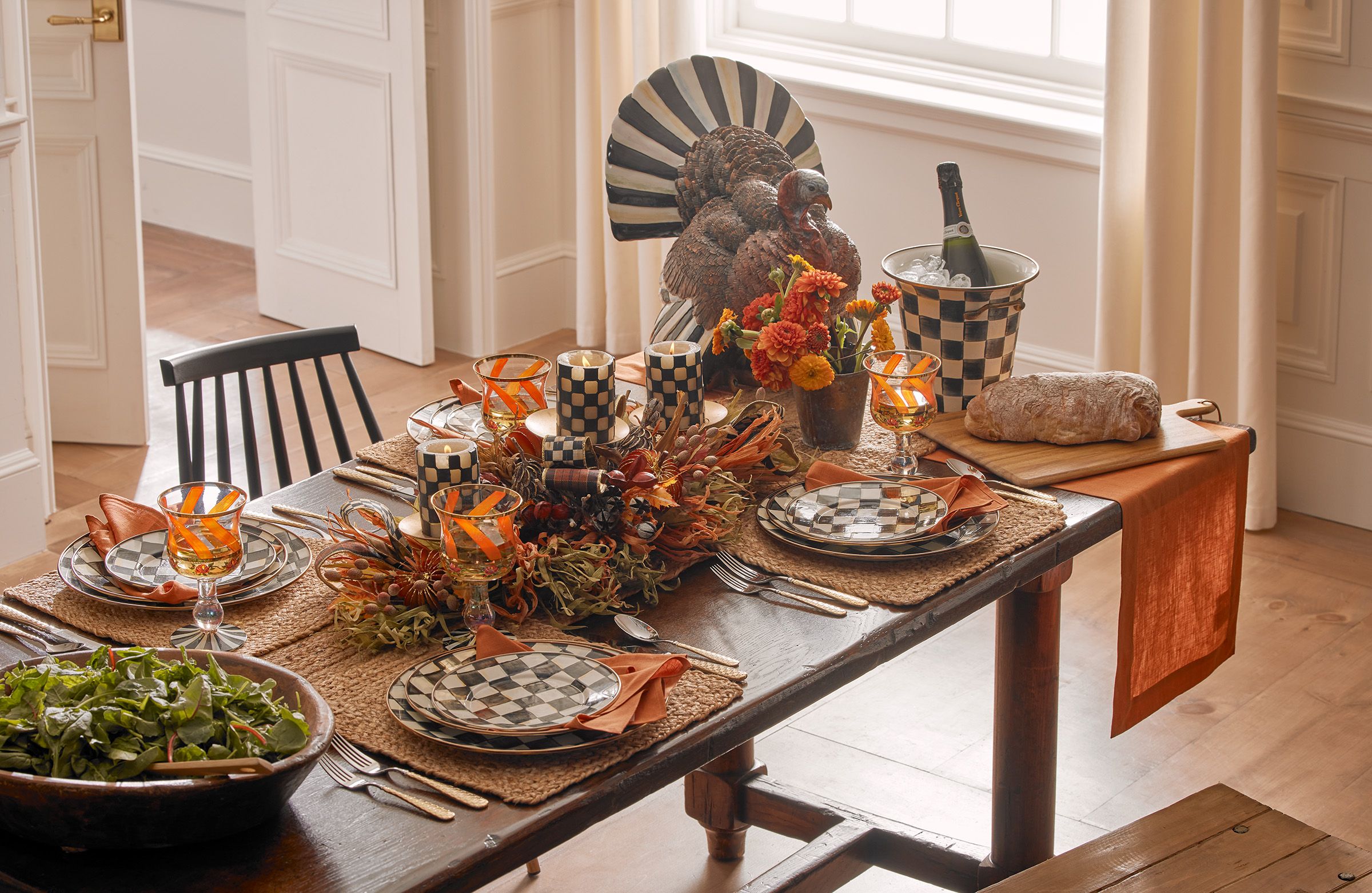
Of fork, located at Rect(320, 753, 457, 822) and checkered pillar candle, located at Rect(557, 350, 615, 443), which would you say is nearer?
fork, located at Rect(320, 753, 457, 822)

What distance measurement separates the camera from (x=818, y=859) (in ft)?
6.31

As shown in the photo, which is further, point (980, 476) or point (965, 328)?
point (965, 328)

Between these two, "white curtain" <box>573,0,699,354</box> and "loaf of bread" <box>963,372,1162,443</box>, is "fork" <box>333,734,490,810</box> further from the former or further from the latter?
"white curtain" <box>573,0,699,354</box>

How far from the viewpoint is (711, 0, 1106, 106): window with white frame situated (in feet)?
12.3

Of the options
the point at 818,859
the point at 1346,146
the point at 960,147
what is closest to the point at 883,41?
the point at 960,147

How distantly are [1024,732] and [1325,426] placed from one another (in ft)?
6.01

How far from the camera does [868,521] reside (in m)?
1.72

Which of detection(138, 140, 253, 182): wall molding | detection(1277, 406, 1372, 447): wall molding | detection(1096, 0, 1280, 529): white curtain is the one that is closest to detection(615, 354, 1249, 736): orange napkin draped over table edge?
detection(1096, 0, 1280, 529): white curtain

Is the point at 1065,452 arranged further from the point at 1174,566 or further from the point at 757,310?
the point at 757,310

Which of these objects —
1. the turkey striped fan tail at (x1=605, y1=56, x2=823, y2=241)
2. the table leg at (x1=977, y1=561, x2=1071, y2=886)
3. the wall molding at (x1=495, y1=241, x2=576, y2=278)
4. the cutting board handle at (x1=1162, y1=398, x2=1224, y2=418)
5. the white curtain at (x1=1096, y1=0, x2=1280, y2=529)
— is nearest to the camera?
the table leg at (x1=977, y1=561, x2=1071, y2=886)

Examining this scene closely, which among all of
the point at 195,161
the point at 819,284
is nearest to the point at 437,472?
the point at 819,284

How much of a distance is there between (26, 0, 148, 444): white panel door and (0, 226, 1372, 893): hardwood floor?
59cm

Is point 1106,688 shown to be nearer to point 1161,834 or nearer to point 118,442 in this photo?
point 1161,834

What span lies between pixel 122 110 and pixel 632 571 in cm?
282
